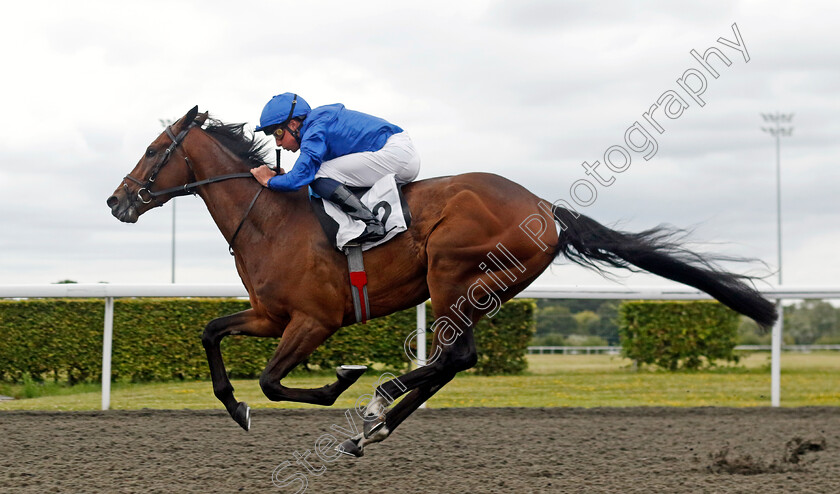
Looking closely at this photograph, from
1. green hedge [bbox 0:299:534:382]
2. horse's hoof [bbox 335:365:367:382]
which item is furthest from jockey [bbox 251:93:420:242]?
green hedge [bbox 0:299:534:382]

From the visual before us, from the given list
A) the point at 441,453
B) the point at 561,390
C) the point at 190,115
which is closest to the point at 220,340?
the point at 190,115

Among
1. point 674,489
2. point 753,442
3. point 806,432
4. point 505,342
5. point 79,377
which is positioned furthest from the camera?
point 505,342

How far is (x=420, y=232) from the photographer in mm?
4008

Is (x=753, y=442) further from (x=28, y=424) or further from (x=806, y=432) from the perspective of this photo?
(x=28, y=424)

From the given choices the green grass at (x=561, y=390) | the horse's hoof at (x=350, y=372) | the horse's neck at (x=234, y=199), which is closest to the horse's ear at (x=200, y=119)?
the horse's neck at (x=234, y=199)

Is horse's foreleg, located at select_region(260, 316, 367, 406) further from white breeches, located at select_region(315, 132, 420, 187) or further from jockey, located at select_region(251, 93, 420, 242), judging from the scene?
white breeches, located at select_region(315, 132, 420, 187)

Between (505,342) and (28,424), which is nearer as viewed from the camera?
(28,424)

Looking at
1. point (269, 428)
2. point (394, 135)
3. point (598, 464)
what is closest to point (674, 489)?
point (598, 464)

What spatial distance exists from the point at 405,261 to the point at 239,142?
121cm

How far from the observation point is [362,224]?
12.8 ft

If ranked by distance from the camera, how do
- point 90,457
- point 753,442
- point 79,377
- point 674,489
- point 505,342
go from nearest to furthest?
point 674,489
point 90,457
point 753,442
point 79,377
point 505,342

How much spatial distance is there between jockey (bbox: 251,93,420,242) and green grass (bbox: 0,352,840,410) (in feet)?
13.4

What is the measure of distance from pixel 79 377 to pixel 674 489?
6.49 m

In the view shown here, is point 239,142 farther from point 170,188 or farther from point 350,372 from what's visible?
point 350,372
